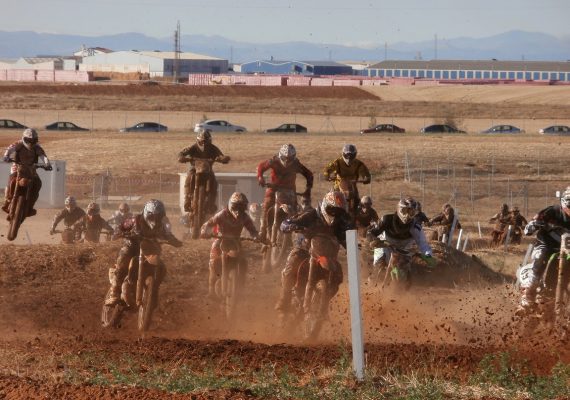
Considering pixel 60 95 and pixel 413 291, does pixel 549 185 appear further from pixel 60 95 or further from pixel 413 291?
pixel 60 95

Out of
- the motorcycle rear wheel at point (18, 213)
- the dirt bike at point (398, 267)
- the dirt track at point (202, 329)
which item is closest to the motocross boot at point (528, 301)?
the dirt track at point (202, 329)

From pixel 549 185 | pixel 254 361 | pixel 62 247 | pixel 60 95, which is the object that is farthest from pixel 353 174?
pixel 60 95

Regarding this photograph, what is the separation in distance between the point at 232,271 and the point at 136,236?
2.03 metres

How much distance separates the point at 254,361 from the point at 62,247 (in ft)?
29.7

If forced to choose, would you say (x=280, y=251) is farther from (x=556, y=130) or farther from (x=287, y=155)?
(x=556, y=130)

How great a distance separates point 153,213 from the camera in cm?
1410

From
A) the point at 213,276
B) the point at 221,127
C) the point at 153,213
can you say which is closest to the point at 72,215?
the point at 213,276

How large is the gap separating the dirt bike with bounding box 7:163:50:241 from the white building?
13247 centimetres

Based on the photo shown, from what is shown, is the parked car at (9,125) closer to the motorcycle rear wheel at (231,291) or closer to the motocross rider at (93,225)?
the motocross rider at (93,225)

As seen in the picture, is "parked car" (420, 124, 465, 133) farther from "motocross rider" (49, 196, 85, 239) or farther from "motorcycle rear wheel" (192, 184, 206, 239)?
"motorcycle rear wheel" (192, 184, 206, 239)

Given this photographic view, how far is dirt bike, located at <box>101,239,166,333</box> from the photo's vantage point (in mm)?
14203

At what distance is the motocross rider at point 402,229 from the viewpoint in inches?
617

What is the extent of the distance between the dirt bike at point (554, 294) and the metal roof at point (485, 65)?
465ft

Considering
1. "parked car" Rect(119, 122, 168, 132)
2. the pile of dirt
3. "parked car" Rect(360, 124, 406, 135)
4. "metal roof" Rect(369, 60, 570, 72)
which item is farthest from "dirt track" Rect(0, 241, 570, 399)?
"metal roof" Rect(369, 60, 570, 72)
